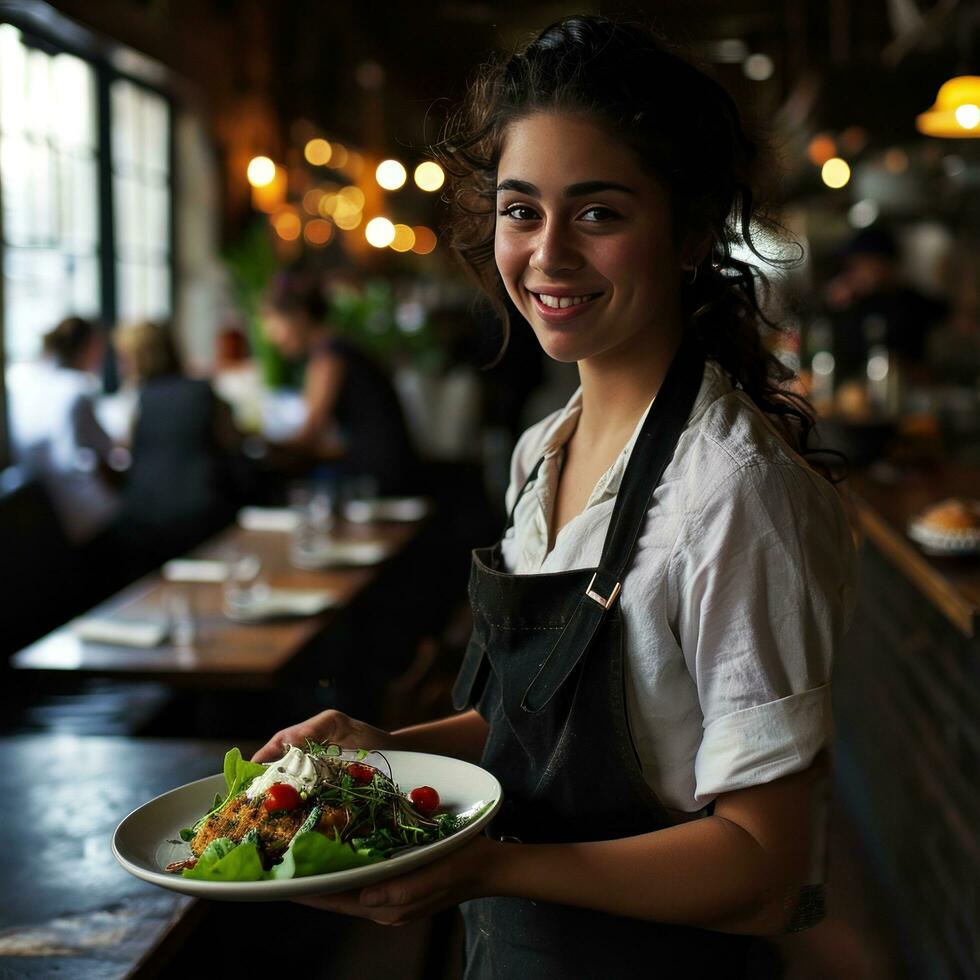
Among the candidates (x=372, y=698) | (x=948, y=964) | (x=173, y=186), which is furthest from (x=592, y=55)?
(x=173, y=186)

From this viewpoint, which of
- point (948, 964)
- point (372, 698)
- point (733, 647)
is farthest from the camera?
point (372, 698)

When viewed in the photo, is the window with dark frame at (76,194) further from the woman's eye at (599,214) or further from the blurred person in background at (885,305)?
the woman's eye at (599,214)

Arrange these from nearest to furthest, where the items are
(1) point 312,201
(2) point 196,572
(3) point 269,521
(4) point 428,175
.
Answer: (2) point 196,572 → (3) point 269,521 → (4) point 428,175 → (1) point 312,201

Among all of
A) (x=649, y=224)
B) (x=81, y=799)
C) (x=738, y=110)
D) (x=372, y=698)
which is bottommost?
(x=372, y=698)

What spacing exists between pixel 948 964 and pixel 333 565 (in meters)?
2.16

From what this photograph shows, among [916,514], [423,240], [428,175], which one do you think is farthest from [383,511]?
[423,240]

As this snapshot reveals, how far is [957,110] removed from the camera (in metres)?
4.41

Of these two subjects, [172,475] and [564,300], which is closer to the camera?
Result: [564,300]

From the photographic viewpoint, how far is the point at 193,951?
1.88 metres

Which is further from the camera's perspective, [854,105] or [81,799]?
[854,105]

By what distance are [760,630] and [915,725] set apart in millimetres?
2416

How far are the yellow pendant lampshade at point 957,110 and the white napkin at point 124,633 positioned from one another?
3370 millimetres

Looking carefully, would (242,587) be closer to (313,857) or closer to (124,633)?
(124,633)

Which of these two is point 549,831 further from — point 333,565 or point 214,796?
point 333,565
